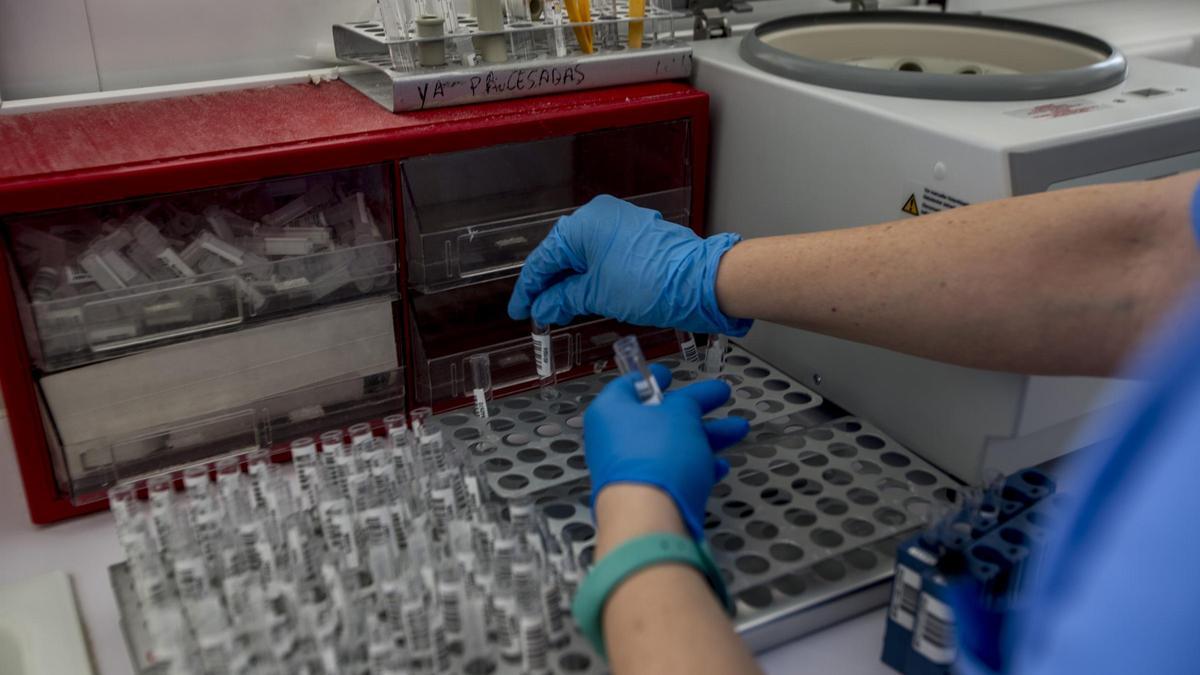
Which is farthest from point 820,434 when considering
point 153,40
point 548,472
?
point 153,40

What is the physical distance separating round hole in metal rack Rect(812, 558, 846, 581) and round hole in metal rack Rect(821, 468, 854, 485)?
0.45 feet

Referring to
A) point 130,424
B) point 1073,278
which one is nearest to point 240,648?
point 130,424

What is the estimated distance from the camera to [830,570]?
0.99 metres

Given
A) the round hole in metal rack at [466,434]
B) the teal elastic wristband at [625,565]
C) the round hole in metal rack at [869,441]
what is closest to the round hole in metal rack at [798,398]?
the round hole in metal rack at [869,441]

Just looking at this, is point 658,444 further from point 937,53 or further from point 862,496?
point 937,53

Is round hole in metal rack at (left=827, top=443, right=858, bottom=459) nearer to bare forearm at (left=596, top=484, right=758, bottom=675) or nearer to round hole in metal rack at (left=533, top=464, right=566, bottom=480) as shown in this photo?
round hole in metal rack at (left=533, top=464, right=566, bottom=480)

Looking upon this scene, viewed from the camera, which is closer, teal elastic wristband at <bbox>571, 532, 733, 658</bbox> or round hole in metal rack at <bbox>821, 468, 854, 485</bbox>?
teal elastic wristband at <bbox>571, 532, 733, 658</bbox>

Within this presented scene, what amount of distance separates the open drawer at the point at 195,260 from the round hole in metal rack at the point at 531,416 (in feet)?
0.78

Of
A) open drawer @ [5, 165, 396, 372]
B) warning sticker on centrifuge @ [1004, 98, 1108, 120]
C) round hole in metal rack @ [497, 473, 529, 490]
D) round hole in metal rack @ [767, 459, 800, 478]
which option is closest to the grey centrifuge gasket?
round hole in metal rack @ [497, 473, 529, 490]

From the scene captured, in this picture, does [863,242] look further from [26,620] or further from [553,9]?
[26,620]

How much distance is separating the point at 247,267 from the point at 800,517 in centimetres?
71

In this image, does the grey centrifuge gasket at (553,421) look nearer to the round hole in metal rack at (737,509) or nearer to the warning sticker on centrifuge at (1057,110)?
the round hole in metal rack at (737,509)

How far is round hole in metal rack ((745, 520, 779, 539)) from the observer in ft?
3.36

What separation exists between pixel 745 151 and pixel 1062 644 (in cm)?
A: 98
